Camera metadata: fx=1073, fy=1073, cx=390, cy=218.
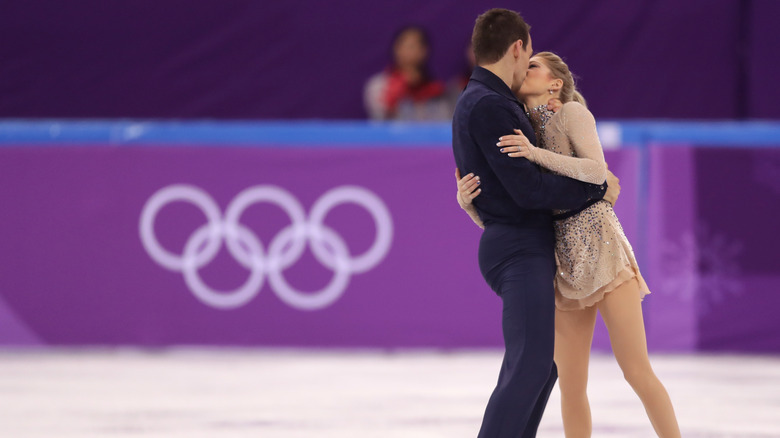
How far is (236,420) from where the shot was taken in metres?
5.15

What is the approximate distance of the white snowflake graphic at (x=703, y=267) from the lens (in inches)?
282

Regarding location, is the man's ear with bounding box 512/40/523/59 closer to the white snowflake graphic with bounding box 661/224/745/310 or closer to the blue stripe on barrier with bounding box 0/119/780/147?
the blue stripe on barrier with bounding box 0/119/780/147

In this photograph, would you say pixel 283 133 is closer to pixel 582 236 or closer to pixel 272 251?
pixel 272 251

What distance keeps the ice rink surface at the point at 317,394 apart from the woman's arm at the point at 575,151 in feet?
5.14

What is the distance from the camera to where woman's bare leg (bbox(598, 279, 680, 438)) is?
12.5 feet

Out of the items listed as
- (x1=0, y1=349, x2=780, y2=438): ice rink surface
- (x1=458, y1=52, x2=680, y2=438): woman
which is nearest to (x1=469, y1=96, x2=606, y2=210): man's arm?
(x1=458, y1=52, x2=680, y2=438): woman

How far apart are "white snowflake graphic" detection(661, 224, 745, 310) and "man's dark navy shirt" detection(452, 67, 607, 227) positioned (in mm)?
3553

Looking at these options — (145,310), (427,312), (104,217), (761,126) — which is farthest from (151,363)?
(761,126)

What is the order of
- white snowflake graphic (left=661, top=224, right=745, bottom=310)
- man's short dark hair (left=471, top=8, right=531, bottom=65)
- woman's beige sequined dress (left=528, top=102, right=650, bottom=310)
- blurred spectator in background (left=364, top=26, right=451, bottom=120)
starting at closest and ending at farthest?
man's short dark hair (left=471, top=8, right=531, bottom=65), woman's beige sequined dress (left=528, top=102, right=650, bottom=310), white snowflake graphic (left=661, top=224, right=745, bottom=310), blurred spectator in background (left=364, top=26, right=451, bottom=120)

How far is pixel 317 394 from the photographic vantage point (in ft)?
19.3

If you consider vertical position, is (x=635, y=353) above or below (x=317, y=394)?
above

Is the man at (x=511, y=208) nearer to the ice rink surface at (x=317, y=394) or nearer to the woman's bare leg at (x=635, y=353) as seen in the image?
the woman's bare leg at (x=635, y=353)

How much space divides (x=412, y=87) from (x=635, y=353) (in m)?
4.71

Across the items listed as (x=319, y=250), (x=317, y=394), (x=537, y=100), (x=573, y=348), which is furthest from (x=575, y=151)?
(x=319, y=250)
